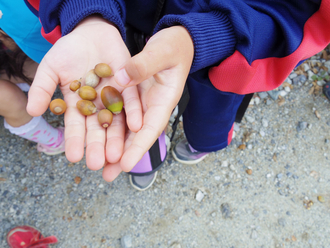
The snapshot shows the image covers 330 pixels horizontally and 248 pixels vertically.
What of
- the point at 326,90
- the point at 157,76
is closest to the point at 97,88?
the point at 157,76

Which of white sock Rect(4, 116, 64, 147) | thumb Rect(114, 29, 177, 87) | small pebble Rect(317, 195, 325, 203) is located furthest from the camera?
small pebble Rect(317, 195, 325, 203)

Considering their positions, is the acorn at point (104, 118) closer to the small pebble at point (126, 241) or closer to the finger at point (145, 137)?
the finger at point (145, 137)

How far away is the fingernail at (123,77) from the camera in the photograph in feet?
3.21

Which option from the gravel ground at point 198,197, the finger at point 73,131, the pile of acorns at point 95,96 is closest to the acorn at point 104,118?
the pile of acorns at point 95,96

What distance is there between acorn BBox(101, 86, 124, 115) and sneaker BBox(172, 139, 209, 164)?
1.26 meters

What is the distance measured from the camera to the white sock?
82.4 inches

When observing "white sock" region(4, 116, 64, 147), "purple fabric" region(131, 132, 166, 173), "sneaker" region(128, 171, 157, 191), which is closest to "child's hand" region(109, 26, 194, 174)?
"purple fabric" region(131, 132, 166, 173)

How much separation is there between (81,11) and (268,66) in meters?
1.04

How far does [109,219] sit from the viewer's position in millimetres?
2121

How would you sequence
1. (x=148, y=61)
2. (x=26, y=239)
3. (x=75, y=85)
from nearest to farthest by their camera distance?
1. (x=148, y=61)
2. (x=75, y=85)
3. (x=26, y=239)

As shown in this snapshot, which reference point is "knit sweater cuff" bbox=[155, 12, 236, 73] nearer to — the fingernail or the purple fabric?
the fingernail

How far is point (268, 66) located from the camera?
1.19 meters

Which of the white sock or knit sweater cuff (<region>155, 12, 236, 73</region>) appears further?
the white sock

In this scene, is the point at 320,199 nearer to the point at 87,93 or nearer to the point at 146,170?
the point at 146,170
